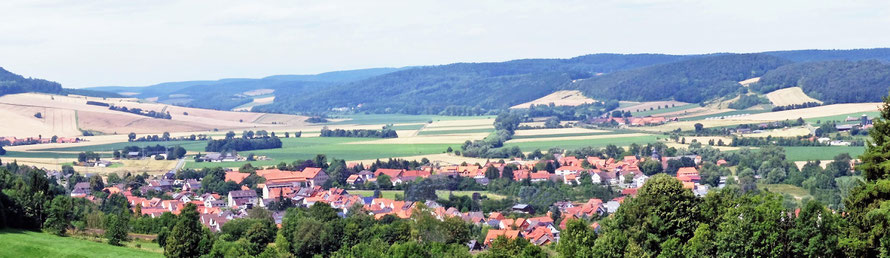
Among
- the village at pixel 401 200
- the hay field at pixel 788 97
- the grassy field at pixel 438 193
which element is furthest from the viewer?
the hay field at pixel 788 97

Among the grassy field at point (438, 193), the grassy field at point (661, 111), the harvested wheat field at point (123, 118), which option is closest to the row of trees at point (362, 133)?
the harvested wheat field at point (123, 118)

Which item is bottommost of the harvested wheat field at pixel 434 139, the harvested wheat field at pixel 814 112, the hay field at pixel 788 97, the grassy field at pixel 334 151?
the harvested wheat field at pixel 434 139

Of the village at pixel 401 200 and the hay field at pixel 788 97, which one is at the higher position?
the hay field at pixel 788 97

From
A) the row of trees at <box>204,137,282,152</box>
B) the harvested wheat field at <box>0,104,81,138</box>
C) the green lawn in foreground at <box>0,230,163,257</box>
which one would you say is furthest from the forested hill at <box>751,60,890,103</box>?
the green lawn in foreground at <box>0,230,163,257</box>

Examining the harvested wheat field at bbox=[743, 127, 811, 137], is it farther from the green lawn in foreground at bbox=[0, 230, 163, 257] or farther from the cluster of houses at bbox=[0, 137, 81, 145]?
the green lawn in foreground at bbox=[0, 230, 163, 257]

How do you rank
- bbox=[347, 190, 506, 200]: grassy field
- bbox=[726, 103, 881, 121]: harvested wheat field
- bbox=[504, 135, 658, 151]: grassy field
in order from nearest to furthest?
bbox=[347, 190, 506, 200]: grassy field, bbox=[504, 135, 658, 151]: grassy field, bbox=[726, 103, 881, 121]: harvested wheat field

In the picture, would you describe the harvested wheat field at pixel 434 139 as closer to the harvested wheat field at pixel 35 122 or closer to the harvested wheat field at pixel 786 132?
the harvested wheat field at pixel 786 132

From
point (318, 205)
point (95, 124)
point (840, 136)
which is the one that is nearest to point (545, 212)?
point (318, 205)

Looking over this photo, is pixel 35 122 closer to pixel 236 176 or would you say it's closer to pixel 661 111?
pixel 236 176

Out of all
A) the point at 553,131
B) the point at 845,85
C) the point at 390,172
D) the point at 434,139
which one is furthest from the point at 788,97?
the point at 390,172
